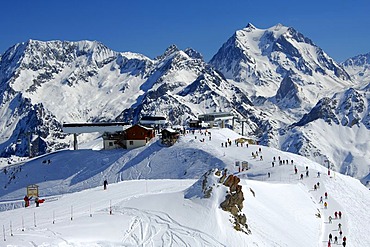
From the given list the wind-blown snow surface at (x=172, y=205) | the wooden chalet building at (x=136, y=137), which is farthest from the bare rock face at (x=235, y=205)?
the wooden chalet building at (x=136, y=137)

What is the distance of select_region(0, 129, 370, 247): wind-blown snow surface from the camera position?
31.8 m

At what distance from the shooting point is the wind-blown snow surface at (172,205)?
31.8m

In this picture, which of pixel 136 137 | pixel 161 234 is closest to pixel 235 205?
pixel 161 234

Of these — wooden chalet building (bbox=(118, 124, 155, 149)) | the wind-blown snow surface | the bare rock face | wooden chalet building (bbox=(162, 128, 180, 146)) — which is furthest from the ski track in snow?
wooden chalet building (bbox=(118, 124, 155, 149))

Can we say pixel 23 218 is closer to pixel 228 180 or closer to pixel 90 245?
pixel 90 245

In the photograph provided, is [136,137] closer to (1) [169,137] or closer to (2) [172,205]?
(1) [169,137]

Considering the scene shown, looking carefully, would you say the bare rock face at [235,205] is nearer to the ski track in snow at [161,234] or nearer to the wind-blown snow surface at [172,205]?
the wind-blown snow surface at [172,205]

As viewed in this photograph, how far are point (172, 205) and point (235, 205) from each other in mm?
5206

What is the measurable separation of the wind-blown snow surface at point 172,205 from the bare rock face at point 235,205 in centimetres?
67

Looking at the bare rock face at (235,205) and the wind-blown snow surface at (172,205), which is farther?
the bare rock face at (235,205)

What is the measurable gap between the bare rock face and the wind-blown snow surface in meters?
0.67

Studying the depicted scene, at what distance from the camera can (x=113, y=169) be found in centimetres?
8012

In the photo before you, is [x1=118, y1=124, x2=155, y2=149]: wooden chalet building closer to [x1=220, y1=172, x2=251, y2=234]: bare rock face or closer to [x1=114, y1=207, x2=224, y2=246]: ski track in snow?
[x1=220, y1=172, x2=251, y2=234]: bare rock face

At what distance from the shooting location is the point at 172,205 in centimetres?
3803
